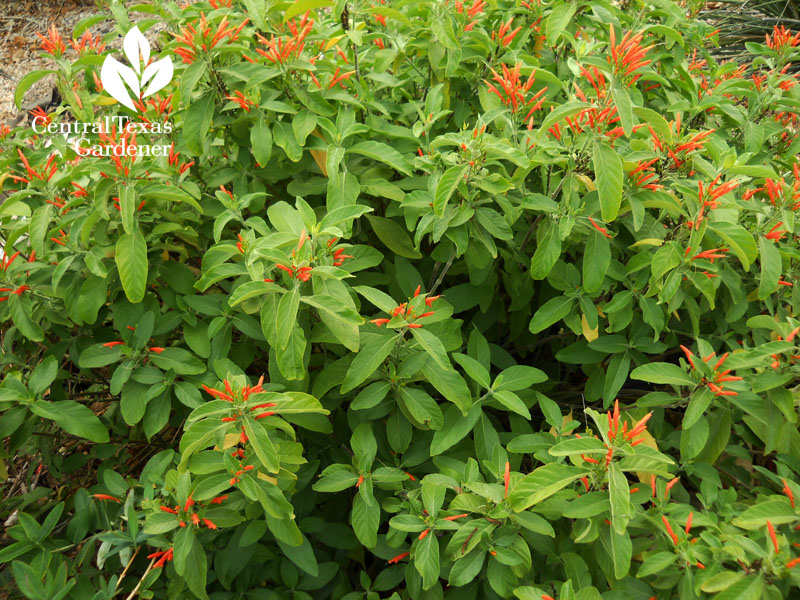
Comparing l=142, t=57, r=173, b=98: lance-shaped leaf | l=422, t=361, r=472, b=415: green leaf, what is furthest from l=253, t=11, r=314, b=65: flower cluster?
l=422, t=361, r=472, b=415: green leaf

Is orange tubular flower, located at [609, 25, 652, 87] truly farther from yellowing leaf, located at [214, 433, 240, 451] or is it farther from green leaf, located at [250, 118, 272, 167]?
yellowing leaf, located at [214, 433, 240, 451]

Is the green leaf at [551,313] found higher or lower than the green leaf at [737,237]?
lower

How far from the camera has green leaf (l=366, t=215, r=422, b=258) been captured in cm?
163

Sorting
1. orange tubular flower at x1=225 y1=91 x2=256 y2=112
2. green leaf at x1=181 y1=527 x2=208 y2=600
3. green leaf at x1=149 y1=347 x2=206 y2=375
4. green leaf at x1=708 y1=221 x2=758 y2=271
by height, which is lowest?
green leaf at x1=181 y1=527 x2=208 y2=600

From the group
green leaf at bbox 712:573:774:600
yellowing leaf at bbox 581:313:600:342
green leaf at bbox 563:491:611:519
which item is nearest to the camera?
green leaf at bbox 712:573:774:600

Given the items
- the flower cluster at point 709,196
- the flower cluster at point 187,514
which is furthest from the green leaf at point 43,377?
the flower cluster at point 709,196

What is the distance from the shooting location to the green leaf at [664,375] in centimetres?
135

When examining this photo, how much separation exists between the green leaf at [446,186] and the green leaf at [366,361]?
32 cm

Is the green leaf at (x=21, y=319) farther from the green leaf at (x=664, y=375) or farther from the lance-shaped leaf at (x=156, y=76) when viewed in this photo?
the green leaf at (x=664, y=375)

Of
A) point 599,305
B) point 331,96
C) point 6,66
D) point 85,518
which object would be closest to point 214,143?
point 331,96

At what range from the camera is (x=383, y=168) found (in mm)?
1679

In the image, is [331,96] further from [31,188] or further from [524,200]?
[31,188]

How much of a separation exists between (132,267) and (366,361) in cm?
65

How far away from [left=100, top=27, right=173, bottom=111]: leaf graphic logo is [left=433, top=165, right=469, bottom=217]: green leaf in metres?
0.98
